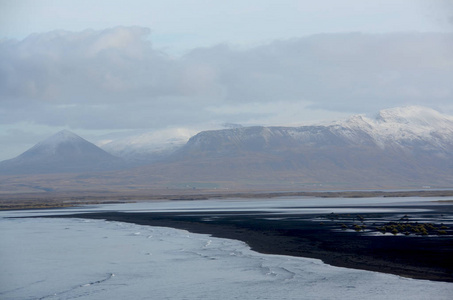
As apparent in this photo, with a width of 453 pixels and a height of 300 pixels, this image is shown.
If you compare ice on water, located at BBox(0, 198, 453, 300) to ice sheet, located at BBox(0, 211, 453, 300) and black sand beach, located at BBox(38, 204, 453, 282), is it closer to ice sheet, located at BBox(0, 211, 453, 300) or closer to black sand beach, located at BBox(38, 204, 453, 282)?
ice sheet, located at BBox(0, 211, 453, 300)

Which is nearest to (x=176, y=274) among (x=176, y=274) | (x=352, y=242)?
(x=176, y=274)

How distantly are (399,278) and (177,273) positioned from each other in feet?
44.4

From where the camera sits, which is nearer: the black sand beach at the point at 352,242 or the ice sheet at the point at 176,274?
the ice sheet at the point at 176,274

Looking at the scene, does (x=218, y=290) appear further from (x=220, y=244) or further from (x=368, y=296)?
(x=220, y=244)

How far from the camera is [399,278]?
36.5 meters

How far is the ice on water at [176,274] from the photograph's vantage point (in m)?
33.9

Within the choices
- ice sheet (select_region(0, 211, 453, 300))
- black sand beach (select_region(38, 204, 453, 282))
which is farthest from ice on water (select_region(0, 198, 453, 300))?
black sand beach (select_region(38, 204, 453, 282))

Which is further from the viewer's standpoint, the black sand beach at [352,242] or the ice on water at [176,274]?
the black sand beach at [352,242]

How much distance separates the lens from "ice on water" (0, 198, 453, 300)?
111 ft

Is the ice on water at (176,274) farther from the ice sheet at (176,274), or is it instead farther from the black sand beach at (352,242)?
the black sand beach at (352,242)

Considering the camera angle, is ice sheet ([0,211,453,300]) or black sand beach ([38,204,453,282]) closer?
ice sheet ([0,211,453,300])

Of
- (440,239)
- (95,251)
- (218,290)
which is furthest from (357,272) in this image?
(95,251)

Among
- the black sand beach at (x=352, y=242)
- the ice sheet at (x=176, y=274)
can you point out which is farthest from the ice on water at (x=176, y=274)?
the black sand beach at (x=352, y=242)

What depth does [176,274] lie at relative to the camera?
4044 centimetres
